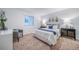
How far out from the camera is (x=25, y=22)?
7.24 ft

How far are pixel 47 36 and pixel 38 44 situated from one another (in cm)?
25

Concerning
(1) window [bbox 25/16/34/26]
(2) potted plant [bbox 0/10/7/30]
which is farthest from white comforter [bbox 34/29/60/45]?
(2) potted plant [bbox 0/10/7/30]

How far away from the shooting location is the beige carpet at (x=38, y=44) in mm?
2150

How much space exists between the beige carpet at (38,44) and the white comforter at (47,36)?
83 millimetres

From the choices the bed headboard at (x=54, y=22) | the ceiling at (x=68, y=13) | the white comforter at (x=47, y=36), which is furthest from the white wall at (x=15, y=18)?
the ceiling at (x=68, y=13)

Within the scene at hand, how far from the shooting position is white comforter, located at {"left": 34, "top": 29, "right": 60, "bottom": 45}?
2179 mm

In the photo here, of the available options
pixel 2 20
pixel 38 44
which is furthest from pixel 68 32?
pixel 2 20

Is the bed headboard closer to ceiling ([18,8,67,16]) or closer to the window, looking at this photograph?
ceiling ([18,8,67,16])

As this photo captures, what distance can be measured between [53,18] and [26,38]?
2.23ft

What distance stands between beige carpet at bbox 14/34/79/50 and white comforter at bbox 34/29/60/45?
0.08 m

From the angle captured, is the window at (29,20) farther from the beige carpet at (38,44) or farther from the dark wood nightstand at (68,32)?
the dark wood nightstand at (68,32)
